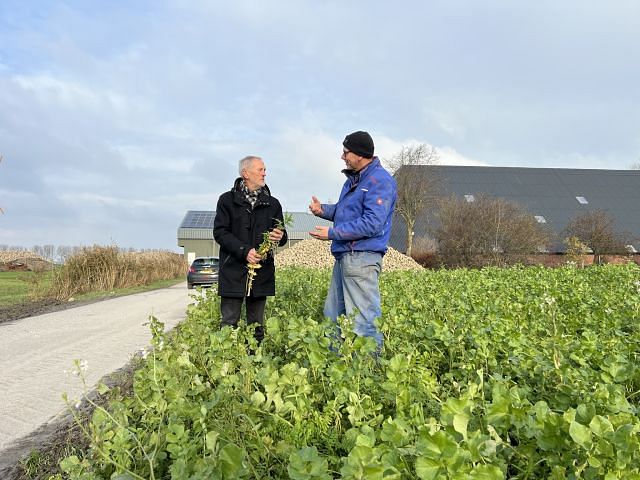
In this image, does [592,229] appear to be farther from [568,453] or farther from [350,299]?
[568,453]

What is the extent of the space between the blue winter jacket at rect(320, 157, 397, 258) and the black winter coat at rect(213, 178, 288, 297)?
2.70ft

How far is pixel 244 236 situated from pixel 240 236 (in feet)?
0.12

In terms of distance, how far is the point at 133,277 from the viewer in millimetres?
21812

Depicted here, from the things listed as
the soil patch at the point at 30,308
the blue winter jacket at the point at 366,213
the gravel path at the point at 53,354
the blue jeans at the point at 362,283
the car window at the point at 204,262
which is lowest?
the soil patch at the point at 30,308

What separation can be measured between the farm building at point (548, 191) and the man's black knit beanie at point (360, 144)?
3032cm

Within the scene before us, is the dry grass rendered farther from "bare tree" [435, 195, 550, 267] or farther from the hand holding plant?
"bare tree" [435, 195, 550, 267]

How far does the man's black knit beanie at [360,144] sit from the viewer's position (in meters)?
4.08

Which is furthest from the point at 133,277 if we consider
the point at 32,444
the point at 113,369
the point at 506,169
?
the point at 506,169

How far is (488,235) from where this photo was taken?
24.0 m

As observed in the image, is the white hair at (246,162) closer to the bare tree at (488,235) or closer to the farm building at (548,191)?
the bare tree at (488,235)

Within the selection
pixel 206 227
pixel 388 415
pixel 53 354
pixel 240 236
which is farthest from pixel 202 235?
pixel 388 415

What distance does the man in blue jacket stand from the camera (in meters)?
3.93

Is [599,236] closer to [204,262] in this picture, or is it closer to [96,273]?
[204,262]

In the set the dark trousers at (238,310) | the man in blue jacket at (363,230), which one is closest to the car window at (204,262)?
the dark trousers at (238,310)
